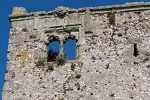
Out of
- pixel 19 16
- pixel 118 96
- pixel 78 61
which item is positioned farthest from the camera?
pixel 19 16

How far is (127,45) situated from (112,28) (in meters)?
0.96

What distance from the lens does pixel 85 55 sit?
16.1m

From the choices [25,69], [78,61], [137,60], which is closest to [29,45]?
[25,69]

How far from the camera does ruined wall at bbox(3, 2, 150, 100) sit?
50.1 ft

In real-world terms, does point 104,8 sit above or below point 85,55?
above

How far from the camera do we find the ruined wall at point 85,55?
1527cm

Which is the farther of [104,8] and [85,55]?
[104,8]

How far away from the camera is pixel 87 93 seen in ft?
50.0

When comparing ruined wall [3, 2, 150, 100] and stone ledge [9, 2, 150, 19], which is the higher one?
stone ledge [9, 2, 150, 19]

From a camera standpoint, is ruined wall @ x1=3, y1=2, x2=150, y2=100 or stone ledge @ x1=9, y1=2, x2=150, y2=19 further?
stone ledge @ x1=9, y1=2, x2=150, y2=19

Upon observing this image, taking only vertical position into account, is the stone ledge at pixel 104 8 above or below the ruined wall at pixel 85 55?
above

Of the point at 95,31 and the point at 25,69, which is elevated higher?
the point at 95,31

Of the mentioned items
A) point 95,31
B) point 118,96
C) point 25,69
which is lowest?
point 118,96

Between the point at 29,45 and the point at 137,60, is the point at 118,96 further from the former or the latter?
the point at 29,45
